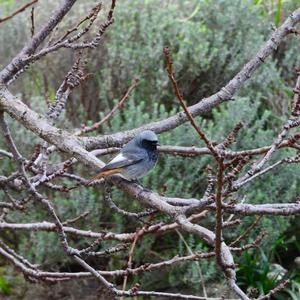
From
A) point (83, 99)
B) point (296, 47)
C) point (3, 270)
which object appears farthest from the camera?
point (296, 47)

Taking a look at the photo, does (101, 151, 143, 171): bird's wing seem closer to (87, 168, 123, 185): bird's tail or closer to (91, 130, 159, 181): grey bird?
(91, 130, 159, 181): grey bird

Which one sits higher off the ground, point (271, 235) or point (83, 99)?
point (83, 99)

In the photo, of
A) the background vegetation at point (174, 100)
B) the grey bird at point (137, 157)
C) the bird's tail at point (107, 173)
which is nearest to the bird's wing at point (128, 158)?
the grey bird at point (137, 157)

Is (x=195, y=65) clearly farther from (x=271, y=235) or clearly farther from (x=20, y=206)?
(x=20, y=206)

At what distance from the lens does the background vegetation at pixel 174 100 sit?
4332 millimetres

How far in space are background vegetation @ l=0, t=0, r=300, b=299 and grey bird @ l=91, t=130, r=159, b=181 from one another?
4.13ft

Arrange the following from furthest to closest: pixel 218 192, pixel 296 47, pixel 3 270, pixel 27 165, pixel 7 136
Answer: pixel 296 47
pixel 3 270
pixel 27 165
pixel 7 136
pixel 218 192

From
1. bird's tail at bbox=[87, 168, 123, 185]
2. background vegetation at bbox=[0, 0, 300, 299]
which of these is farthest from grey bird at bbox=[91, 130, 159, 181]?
background vegetation at bbox=[0, 0, 300, 299]

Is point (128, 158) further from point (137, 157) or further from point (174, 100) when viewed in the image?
point (174, 100)

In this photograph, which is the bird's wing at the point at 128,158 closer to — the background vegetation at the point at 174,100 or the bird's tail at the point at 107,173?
the bird's tail at the point at 107,173

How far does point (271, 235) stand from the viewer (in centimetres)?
424

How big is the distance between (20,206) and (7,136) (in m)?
0.81

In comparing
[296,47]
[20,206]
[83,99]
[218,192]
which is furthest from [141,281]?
[218,192]

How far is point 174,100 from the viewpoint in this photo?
5227 millimetres
